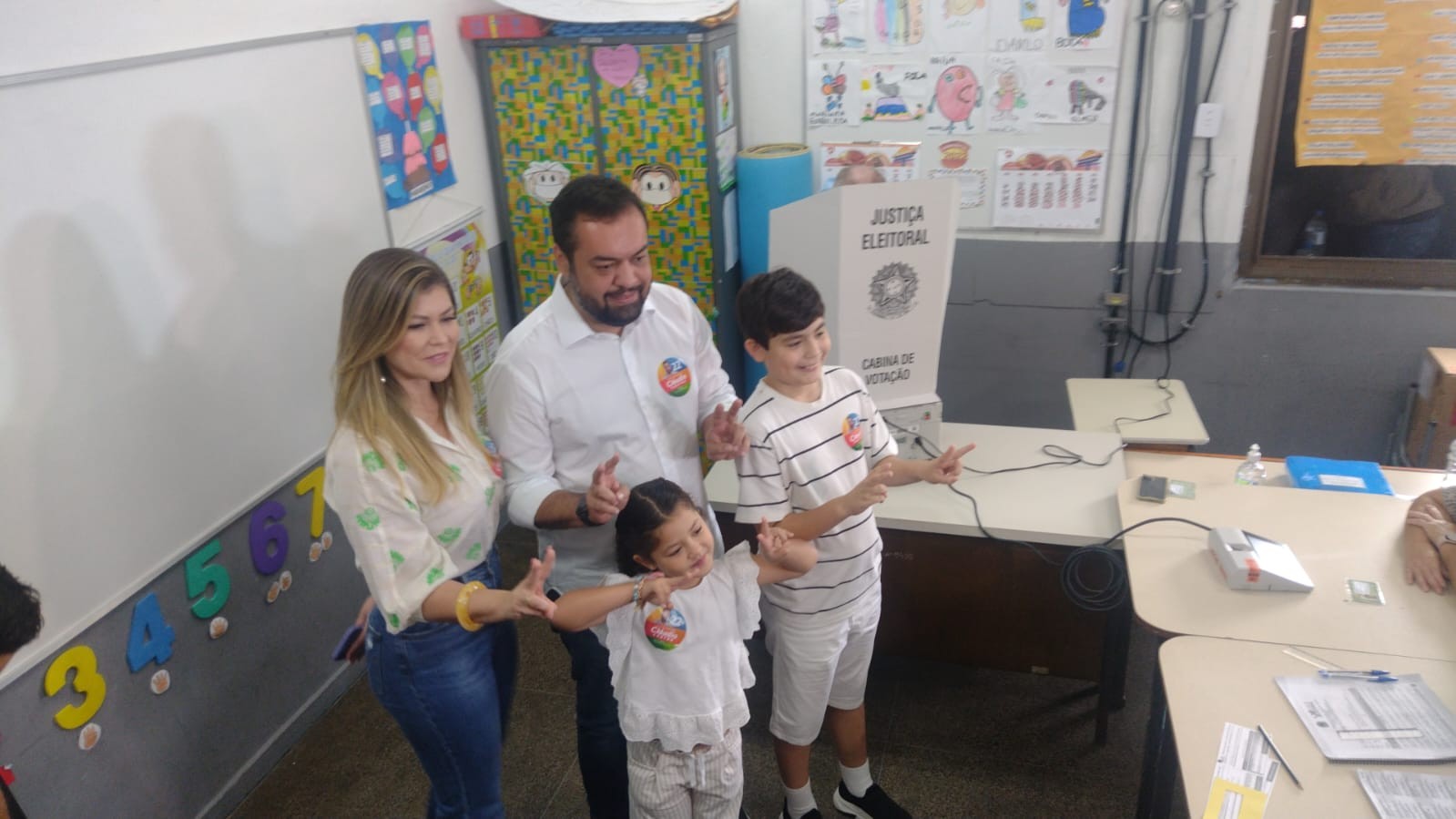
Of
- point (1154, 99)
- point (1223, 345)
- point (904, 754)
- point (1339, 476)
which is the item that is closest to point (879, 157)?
point (1154, 99)

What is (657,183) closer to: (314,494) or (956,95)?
(956,95)

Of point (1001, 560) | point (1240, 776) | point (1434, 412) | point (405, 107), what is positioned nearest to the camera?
point (1240, 776)

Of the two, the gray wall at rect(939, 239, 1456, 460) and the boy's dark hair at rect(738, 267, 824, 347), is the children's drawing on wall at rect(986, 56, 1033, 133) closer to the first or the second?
the gray wall at rect(939, 239, 1456, 460)

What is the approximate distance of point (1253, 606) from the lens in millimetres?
1885

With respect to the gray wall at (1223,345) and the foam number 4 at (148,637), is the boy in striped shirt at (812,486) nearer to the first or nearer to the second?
the foam number 4 at (148,637)

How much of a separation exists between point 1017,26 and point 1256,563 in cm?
227

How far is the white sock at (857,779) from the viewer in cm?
233

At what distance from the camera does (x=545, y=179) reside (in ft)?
11.9

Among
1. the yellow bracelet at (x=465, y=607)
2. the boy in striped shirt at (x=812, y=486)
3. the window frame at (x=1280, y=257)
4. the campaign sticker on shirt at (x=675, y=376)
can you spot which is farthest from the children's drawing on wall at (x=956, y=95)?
the yellow bracelet at (x=465, y=607)

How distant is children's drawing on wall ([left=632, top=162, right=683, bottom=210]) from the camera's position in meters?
3.57

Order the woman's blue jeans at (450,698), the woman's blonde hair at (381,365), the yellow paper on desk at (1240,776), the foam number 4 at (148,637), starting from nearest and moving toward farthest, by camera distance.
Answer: the yellow paper on desk at (1240,776)
the woman's blonde hair at (381,365)
the woman's blue jeans at (450,698)
the foam number 4 at (148,637)

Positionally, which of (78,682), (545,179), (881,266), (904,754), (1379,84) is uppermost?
(1379,84)

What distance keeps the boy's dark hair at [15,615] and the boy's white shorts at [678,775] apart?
1.01 metres

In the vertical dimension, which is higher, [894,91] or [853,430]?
[894,91]
